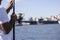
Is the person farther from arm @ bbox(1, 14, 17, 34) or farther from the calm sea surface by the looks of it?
the calm sea surface

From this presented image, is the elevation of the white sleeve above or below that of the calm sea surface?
above

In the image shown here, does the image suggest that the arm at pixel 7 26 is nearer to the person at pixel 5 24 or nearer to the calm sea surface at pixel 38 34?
the person at pixel 5 24

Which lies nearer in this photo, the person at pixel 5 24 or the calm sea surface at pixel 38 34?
the person at pixel 5 24

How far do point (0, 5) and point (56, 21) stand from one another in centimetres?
10077

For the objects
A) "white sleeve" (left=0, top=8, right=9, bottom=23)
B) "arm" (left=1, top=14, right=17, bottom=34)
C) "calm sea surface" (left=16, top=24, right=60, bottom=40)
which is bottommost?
"calm sea surface" (left=16, top=24, right=60, bottom=40)

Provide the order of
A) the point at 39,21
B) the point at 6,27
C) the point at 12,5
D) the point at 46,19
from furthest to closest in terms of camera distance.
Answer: the point at 46,19 < the point at 39,21 < the point at 12,5 < the point at 6,27

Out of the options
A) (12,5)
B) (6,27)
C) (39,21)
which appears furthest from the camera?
(39,21)

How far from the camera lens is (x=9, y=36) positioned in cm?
321

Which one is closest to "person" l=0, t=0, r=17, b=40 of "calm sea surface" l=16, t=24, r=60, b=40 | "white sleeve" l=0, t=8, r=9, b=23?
"white sleeve" l=0, t=8, r=9, b=23

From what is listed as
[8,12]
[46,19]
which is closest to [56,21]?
[46,19]

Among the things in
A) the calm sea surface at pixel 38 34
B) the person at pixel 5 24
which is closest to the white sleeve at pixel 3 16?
the person at pixel 5 24

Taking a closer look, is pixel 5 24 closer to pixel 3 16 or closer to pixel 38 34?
pixel 3 16

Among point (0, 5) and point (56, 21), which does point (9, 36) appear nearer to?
point (0, 5)

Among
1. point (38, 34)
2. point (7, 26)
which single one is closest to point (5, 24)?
point (7, 26)
